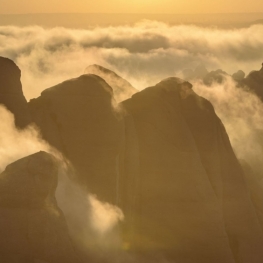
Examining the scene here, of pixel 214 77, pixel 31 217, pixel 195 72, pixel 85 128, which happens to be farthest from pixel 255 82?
pixel 31 217

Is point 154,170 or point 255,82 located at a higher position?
point 255,82

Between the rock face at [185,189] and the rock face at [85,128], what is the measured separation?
1.18 meters

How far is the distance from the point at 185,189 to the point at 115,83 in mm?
9399

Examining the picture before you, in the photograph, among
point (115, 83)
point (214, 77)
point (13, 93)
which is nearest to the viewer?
point (13, 93)

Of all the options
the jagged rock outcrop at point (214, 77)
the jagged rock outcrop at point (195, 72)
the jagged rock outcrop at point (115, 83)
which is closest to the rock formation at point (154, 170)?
the jagged rock outcrop at point (115, 83)

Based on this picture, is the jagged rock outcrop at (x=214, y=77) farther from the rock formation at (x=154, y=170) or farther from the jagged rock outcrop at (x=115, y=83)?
the rock formation at (x=154, y=170)

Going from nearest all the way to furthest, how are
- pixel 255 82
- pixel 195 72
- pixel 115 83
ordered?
1. pixel 115 83
2. pixel 255 82
3. pixel 195 72

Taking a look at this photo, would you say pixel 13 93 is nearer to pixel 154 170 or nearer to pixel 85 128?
pixel 85 128

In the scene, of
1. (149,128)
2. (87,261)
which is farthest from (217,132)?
(87,261)

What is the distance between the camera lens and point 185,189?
36.2 m

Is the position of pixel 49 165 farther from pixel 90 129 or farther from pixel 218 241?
pixel 218 241

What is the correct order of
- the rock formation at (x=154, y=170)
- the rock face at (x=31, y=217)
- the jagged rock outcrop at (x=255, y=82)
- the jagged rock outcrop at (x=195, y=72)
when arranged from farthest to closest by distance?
the jagged rock outcrop at (x=195, y=72), the jagged rock outcrop at (x=255, y=82), the rock formation at (x=154, y=170), the rock face at (x=31, y=217)

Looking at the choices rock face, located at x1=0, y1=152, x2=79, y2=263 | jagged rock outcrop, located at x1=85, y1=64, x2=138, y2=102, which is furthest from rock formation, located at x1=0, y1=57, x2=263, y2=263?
rock face, located at x1=0, y1=152, x2=79, y2=263

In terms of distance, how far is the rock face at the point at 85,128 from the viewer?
116ft
